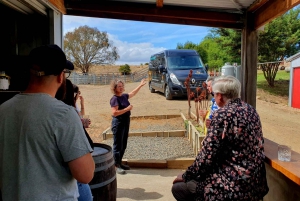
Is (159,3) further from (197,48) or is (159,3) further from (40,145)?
(197,48)

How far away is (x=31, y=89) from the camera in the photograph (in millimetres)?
1155

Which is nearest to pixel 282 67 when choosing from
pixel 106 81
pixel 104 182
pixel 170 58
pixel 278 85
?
pixel 278 85

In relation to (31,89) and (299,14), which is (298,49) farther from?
(31,89)

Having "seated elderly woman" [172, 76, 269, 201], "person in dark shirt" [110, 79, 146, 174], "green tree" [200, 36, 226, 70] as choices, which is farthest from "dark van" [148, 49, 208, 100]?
"green tree" [200, 36, 226, 70]

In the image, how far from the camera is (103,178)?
231cm

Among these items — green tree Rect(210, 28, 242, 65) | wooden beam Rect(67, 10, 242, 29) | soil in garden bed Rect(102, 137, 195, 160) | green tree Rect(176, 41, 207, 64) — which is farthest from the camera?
green tree Rect(176, 41, 207, 64)

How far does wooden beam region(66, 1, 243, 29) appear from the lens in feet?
11.3

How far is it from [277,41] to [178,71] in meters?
10.9

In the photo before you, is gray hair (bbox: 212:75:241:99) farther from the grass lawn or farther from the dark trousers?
the grass lawn

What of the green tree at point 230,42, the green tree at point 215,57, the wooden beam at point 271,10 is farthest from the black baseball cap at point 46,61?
the green tree at point 215,57

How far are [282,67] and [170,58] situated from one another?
40.5ft

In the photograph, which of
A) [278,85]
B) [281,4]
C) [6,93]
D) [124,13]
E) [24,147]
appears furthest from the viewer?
[278,85]

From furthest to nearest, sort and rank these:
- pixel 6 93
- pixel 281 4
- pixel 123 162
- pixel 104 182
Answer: pixel 123 162 → pixel 6 93 → pixel 281 4 → pixel 104 182

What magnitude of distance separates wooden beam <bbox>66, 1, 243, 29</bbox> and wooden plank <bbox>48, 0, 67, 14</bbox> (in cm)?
10
